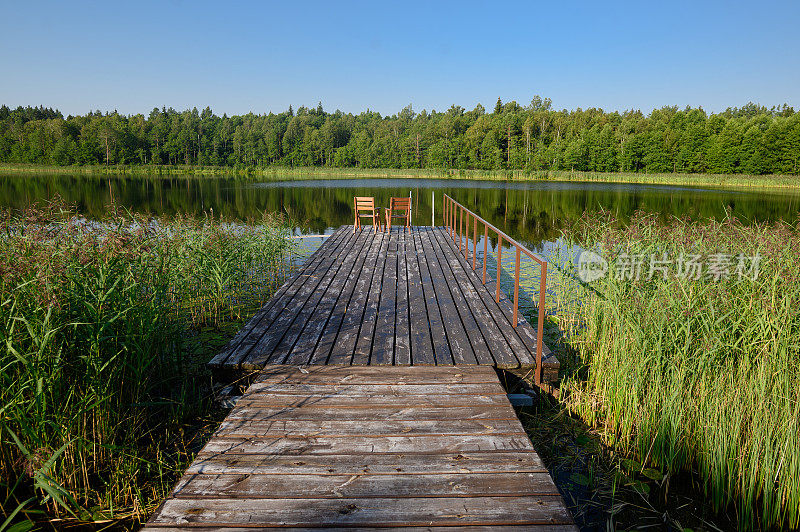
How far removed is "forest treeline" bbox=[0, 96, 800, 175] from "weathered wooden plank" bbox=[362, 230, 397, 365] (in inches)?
1898

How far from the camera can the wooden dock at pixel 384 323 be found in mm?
3252

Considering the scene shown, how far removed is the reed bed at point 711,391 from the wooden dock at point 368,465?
987 millimetres

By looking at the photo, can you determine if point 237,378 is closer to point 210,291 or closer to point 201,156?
point 210,291

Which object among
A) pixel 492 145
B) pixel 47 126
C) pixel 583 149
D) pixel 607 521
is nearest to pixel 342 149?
pixel 492 145

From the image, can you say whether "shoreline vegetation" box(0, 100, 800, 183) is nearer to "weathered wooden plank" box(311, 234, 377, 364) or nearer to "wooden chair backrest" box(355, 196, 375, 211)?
"wooden chair backrest" box(355, 196, 375, 211)

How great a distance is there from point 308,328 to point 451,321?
1327 mm

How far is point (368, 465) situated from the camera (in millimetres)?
2014

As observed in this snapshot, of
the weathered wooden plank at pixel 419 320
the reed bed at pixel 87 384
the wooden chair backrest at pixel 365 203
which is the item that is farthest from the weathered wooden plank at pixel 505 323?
the wooden chair backrest at pixel 365 203

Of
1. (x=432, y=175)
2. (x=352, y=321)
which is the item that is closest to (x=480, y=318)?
(x=352, y=321)

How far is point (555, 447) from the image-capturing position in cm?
296

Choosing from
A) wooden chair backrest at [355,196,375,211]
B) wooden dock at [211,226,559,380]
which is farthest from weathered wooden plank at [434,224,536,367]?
wooden chair backrest at [355,196,375,211]

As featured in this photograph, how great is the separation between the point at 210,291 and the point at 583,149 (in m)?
50.6

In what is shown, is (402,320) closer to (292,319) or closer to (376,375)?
(292,319)

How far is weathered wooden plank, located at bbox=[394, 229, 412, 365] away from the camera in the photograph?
10.8ft
